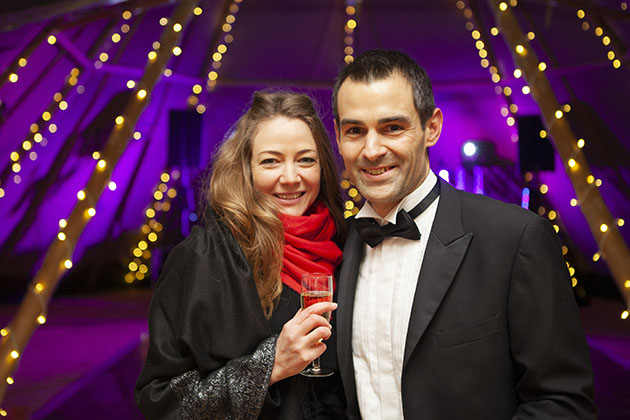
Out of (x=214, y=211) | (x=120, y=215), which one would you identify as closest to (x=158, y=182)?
(x=120, y=215)

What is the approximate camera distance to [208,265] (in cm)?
189

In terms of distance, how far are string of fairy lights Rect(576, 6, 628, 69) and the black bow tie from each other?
4.64 metres

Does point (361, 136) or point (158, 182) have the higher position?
point (158, 182)

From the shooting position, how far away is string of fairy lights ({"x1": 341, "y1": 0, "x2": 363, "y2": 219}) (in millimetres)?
6355

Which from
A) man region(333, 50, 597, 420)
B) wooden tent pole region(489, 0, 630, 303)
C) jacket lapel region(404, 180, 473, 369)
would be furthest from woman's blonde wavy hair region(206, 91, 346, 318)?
wooden tent pole region(489, 0, 630, 303)

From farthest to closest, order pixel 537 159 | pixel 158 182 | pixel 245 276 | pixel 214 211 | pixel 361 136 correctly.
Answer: pixel 158 182, pixel 537 159, pixel 214 211, pixel 245 276, pixel 361 136

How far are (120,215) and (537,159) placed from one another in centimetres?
447

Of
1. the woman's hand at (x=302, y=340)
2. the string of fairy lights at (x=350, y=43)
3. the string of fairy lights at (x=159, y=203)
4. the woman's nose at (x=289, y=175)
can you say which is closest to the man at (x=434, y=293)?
the woman's hand at (x=302, y=340)

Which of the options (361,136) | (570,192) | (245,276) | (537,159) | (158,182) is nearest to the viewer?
(361,136)

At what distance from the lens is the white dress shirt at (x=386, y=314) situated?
5.60 feet

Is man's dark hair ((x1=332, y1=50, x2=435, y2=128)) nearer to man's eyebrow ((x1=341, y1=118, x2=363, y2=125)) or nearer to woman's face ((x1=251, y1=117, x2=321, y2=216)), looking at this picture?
man's eyebrow ((x1=341, y1=118, x2=363, y2=125))

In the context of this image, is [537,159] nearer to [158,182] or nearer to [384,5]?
[384,5]

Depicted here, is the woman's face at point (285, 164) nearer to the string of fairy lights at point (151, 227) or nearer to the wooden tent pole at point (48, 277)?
the wooden tent pole at point (48, 277)

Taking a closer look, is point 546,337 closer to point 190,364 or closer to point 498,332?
point 498,332
